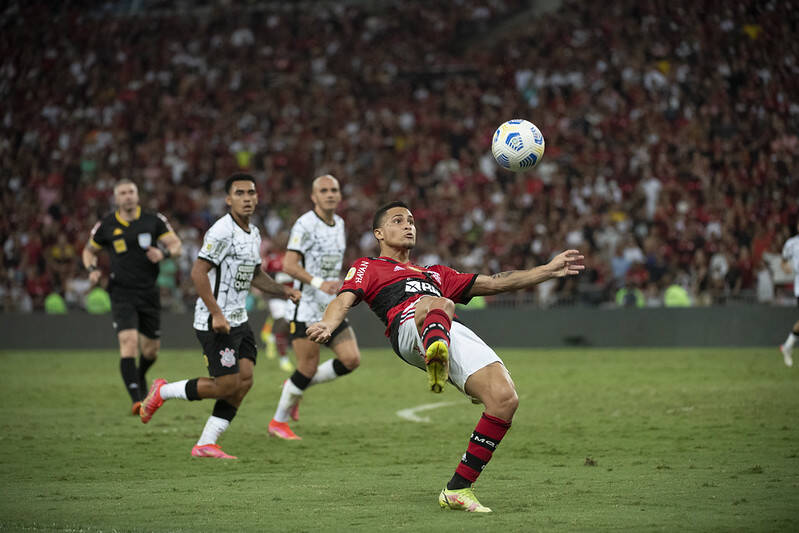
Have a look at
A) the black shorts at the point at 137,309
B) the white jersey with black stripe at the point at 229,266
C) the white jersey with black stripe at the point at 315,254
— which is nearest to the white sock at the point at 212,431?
the white jersey with black stripe at the point at 229,266

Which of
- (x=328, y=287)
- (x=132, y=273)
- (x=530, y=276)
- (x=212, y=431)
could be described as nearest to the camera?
(x=530, y=276)

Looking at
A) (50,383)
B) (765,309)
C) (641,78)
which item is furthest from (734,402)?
(641,78)

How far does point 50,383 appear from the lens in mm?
17438

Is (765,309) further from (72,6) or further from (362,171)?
(72,6)

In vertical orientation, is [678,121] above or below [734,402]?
above

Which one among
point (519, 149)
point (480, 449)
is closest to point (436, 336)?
point (480, 449)

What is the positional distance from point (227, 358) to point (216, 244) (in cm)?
105

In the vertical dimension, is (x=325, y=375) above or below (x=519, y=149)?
below

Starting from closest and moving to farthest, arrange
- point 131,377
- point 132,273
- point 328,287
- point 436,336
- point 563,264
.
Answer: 1. point 436,336
2. point 563,264
3. point 328,287
4. point 131,377
5. point 132,273

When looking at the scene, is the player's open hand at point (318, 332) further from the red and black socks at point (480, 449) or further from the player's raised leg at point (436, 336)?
the red and black socks at point (480, 449)

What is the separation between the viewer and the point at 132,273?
516 inches

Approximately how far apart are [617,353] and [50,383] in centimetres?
1147

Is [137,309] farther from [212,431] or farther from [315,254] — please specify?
[212,431]

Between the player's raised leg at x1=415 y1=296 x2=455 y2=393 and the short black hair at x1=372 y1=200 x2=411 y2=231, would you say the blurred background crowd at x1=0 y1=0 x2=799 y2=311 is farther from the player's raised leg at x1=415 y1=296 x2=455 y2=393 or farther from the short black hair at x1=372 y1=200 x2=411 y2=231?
the player's raised leg at x1=415 y1=296 x2=455 y2=393
